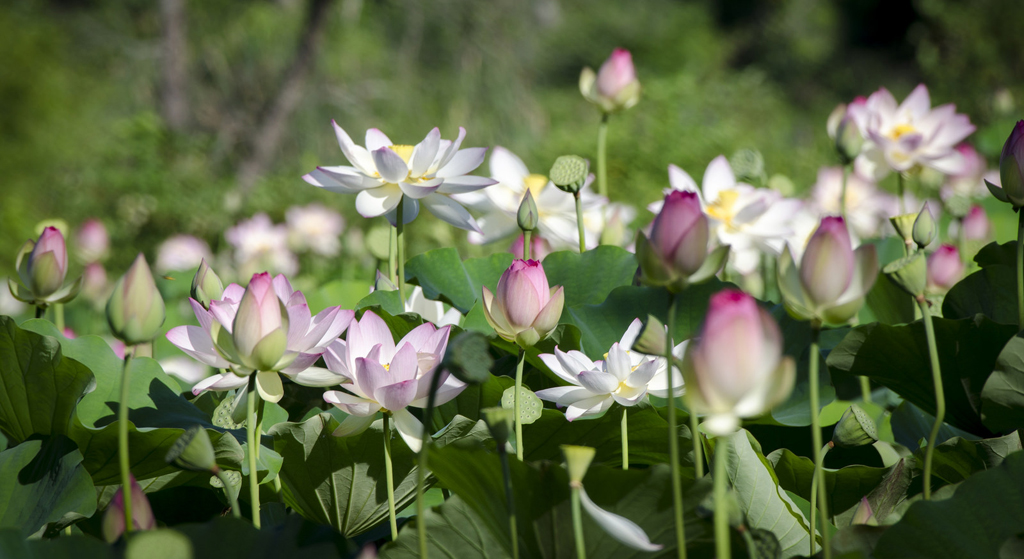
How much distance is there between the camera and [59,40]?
20.6 feet

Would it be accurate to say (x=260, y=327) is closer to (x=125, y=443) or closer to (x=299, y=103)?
(x=125, y=443)

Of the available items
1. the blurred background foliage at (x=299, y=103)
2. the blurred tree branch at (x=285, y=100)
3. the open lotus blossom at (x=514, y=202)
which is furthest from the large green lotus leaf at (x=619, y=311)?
the blurred tree branch at (x=285, y=100)

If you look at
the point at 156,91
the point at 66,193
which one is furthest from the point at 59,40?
the point at 66,193

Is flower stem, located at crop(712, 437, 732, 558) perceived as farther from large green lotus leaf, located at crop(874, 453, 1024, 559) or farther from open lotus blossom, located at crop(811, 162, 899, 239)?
open lotus blossom, located at crop(811, 162, 899, 239)

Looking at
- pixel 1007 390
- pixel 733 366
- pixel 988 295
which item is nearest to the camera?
pixel 733 366

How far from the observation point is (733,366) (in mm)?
261

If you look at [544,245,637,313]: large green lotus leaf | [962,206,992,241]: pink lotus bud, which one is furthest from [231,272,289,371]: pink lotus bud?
[962,206,992,241]: pink lotus bud

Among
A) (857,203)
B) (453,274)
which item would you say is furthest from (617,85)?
(857,203)

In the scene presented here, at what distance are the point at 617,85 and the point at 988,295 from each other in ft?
1.40

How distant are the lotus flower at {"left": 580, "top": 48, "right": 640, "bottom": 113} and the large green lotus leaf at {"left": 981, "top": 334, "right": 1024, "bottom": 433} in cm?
48

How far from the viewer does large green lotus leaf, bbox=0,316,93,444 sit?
18.6 inches

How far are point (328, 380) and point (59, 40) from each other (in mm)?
7228

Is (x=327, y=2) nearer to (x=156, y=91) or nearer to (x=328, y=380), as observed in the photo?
(x=156, y=91)

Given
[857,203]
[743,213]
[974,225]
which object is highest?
[743,213]
